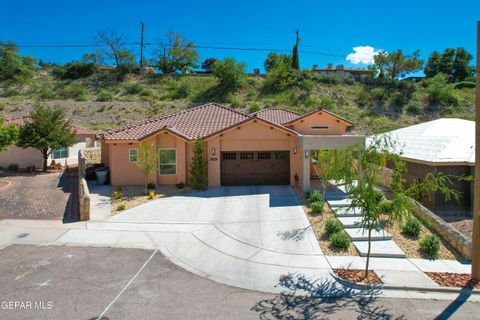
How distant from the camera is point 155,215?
48.2ft

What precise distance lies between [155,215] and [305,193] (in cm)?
795

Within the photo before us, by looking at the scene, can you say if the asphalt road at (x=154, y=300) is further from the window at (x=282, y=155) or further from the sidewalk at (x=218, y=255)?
the window at (x=282, y=155)

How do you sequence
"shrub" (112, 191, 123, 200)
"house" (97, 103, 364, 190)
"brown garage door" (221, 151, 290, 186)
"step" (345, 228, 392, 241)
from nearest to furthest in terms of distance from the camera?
"step" (345, 228, 392, 241)
"shrub" (112, 191, 123, 200)
"house" (97, 103, 364, 190)
"brown garage door" (221, 151, 290, 186)

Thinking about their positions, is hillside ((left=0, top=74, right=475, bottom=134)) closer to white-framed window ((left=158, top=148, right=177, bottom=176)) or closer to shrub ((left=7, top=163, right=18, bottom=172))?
shrub ((left=7, top=163, right=18, bottom=172))

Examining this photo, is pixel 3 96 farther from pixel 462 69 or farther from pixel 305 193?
pixel 462 69

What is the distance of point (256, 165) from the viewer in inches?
807

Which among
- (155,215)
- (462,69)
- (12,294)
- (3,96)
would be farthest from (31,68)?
(462,69)

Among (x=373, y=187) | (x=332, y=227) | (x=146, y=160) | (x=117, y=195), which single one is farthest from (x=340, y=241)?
(x=117, y=195)

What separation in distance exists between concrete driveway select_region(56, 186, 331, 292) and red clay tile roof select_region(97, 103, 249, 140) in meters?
4.79

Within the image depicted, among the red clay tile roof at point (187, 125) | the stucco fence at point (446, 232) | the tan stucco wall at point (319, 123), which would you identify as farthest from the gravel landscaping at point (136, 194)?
the stucco fence at point (446, 232)

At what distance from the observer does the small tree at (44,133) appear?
2295 centimetres

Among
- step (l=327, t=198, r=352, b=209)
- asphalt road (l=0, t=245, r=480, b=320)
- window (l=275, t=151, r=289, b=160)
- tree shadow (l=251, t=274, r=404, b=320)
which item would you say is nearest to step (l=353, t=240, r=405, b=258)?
tree shadow (l=251, t=274, r=404, b=320)

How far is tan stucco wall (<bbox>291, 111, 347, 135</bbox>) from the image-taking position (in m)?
20.6
